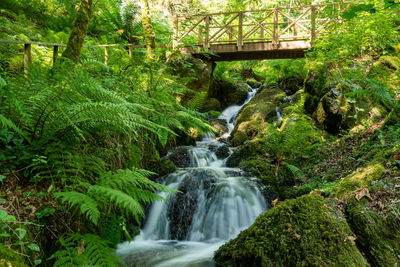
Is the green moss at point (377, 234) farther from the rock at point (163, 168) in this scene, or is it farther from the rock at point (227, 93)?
the rock at point (227, 93)

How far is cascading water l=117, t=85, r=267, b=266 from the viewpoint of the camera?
3.98 metres

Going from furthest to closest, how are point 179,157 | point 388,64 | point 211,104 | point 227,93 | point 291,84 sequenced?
point 227,93 → point 291,84 → point 211,104 → point 179,157 → point 388,64

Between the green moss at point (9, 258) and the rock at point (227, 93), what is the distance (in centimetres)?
1167

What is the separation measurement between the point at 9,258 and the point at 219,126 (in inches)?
372

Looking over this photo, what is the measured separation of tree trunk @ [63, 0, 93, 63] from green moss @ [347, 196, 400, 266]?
4414mm

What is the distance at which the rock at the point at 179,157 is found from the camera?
287 inches

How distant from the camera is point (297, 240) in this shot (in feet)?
8.58

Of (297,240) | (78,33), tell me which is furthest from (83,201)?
(78,33)

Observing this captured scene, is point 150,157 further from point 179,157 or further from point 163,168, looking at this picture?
point 179,157

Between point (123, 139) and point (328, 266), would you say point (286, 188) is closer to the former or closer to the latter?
point (328, 266)

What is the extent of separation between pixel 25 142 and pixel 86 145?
0.51 meters

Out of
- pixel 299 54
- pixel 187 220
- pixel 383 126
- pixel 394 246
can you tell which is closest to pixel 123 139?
pixel 187 220

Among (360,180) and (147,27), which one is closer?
(360,180)

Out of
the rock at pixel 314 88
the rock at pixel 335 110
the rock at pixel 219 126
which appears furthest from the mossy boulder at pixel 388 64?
the rock at pixel 219 126
